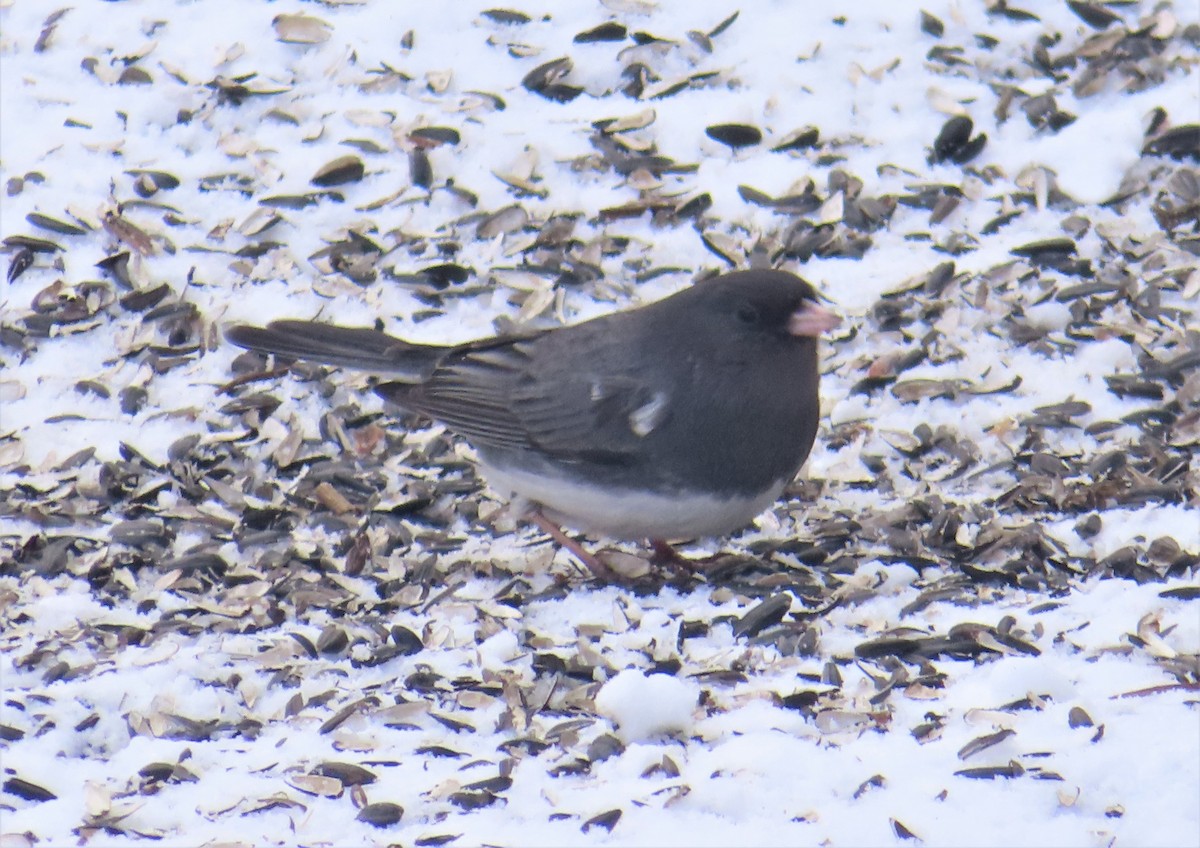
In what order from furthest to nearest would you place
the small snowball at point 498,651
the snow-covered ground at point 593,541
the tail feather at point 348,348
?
the tail feather at point 348,348 < the small snowball at point 498,651 < the snow-covered ground at point 593,541

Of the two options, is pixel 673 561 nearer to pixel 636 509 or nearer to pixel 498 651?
pixel 636 509

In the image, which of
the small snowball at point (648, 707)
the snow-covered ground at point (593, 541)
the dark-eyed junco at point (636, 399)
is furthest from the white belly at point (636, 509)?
the small snowball at point (648, 707)

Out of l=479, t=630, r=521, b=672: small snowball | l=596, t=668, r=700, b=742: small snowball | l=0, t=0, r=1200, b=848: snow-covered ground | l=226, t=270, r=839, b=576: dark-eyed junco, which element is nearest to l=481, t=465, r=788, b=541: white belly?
l=226, t=270, r=839, b=576: dark-eyed junco

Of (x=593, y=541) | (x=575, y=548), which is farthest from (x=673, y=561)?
(x=593, y=541)

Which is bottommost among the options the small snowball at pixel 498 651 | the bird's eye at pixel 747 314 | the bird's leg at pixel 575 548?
the bird's leg at pixel 575 548

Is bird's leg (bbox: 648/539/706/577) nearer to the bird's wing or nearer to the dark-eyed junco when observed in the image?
the dark-eyed junco

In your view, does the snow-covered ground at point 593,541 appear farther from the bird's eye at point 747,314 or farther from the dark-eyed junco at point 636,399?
the bird's eye at point 747,314

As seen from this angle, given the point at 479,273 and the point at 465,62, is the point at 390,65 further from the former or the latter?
the point at 479,273
